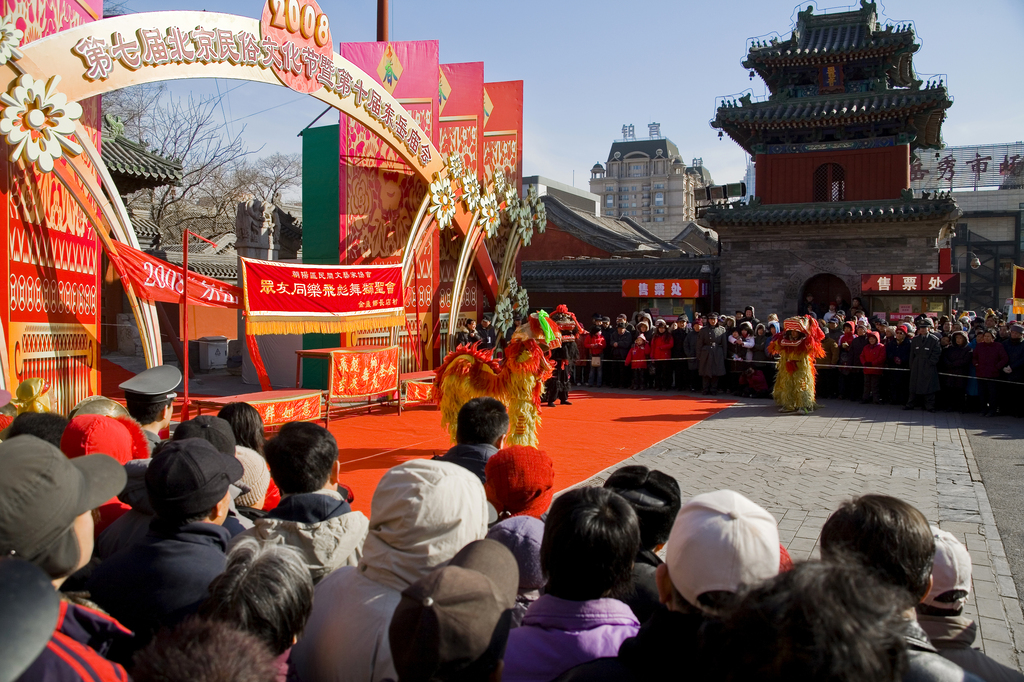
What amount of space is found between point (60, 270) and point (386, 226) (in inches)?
233

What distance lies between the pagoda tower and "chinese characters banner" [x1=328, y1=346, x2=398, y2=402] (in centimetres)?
1226

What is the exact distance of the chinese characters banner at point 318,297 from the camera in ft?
30.0

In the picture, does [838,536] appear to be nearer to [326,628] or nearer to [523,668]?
[523,668]

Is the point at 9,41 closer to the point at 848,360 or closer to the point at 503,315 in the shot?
the point at 503,315

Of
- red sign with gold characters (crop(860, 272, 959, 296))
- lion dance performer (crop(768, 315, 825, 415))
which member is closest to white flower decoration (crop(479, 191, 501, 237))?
lion dance performer (crop(768, 315, 825, 415))

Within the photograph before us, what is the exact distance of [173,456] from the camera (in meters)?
2.56

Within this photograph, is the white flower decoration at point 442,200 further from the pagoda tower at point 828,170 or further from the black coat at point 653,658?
the black coat at point 653,658

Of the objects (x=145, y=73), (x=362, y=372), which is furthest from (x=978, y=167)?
(x=145, y=73)

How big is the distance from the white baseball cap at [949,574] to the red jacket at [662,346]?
12433 mm

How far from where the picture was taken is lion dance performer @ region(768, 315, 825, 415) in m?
11.2

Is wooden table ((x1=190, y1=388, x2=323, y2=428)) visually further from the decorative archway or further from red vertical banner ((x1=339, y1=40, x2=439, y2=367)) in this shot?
red vertical banner ((x1=339, y1=40, x2=439, y2=367))

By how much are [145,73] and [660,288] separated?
15.1m

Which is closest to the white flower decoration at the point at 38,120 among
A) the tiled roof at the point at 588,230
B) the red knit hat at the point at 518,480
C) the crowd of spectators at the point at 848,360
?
the red knit hat at the point at 518,480

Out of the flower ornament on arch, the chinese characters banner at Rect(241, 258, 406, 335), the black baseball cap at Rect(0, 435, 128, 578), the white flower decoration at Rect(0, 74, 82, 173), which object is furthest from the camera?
the flower ornament on arch
